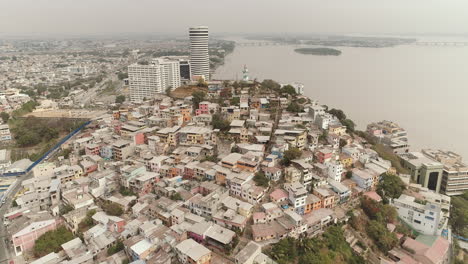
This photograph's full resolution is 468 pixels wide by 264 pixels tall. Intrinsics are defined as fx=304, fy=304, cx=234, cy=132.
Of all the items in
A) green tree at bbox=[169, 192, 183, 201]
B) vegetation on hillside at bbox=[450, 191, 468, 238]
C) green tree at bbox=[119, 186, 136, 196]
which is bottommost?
vegetation on hillside at bbox=[450, 191, 468, 238]

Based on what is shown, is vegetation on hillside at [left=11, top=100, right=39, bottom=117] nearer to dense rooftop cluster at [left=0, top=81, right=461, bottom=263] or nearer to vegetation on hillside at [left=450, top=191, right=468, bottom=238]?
dense rooftop cluster at [left=0, top=81, right=461, bottom=263]

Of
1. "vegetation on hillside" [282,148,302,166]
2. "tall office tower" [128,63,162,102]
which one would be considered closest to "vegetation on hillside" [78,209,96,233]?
"vegetation on hillside" [282,148,302,166]

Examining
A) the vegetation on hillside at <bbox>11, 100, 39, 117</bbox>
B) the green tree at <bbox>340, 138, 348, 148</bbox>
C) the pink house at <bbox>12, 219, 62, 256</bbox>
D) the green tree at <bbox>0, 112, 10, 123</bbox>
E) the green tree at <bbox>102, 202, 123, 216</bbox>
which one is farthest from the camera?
the vegetation on hillside at <bbox>11, 100, 39, 117</bbox>

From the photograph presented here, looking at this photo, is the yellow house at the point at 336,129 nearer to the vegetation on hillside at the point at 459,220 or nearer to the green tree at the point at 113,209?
the vegetation on hillside at the point at 459,220

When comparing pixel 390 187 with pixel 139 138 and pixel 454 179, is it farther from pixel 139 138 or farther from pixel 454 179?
pixel 139 138

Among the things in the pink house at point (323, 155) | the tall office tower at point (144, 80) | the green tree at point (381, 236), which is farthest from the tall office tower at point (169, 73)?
the green tree at point (381, 236)

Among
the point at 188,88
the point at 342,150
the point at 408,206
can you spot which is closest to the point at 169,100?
the point at 188,88
